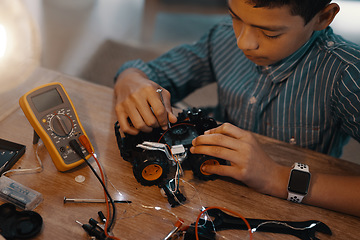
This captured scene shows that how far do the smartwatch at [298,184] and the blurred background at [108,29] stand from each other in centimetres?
114

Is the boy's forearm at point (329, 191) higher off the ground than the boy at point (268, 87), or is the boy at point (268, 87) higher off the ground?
the boy at point (268, 87)

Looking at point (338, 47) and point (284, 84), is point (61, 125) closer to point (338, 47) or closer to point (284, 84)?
point (284, 84)

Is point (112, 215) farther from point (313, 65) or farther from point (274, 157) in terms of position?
point (313, 65)

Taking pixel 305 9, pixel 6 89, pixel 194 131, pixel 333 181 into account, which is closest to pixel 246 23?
pixel 305 9

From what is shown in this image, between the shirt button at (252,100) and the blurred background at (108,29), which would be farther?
the blurred background at (108,29)

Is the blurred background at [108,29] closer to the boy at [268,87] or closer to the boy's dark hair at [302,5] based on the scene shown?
the boy at [268,87]

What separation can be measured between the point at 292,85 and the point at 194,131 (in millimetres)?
377

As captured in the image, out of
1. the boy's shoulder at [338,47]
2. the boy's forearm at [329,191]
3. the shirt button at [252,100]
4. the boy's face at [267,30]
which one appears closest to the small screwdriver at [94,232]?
the boy's forearm at [329,191]

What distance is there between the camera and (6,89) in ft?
3.20

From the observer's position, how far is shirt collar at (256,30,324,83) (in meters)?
0.94

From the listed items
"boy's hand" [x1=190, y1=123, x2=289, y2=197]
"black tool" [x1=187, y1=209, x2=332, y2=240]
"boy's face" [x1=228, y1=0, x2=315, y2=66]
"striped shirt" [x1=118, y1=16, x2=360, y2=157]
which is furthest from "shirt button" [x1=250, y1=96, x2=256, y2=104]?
"black tool" [x1=187, y1=209, x2=332, y2=240]

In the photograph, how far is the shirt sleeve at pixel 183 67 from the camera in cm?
113

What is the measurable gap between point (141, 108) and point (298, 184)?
411 millimetres

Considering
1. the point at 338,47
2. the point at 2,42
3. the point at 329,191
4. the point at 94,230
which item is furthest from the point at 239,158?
the point at 2,42
